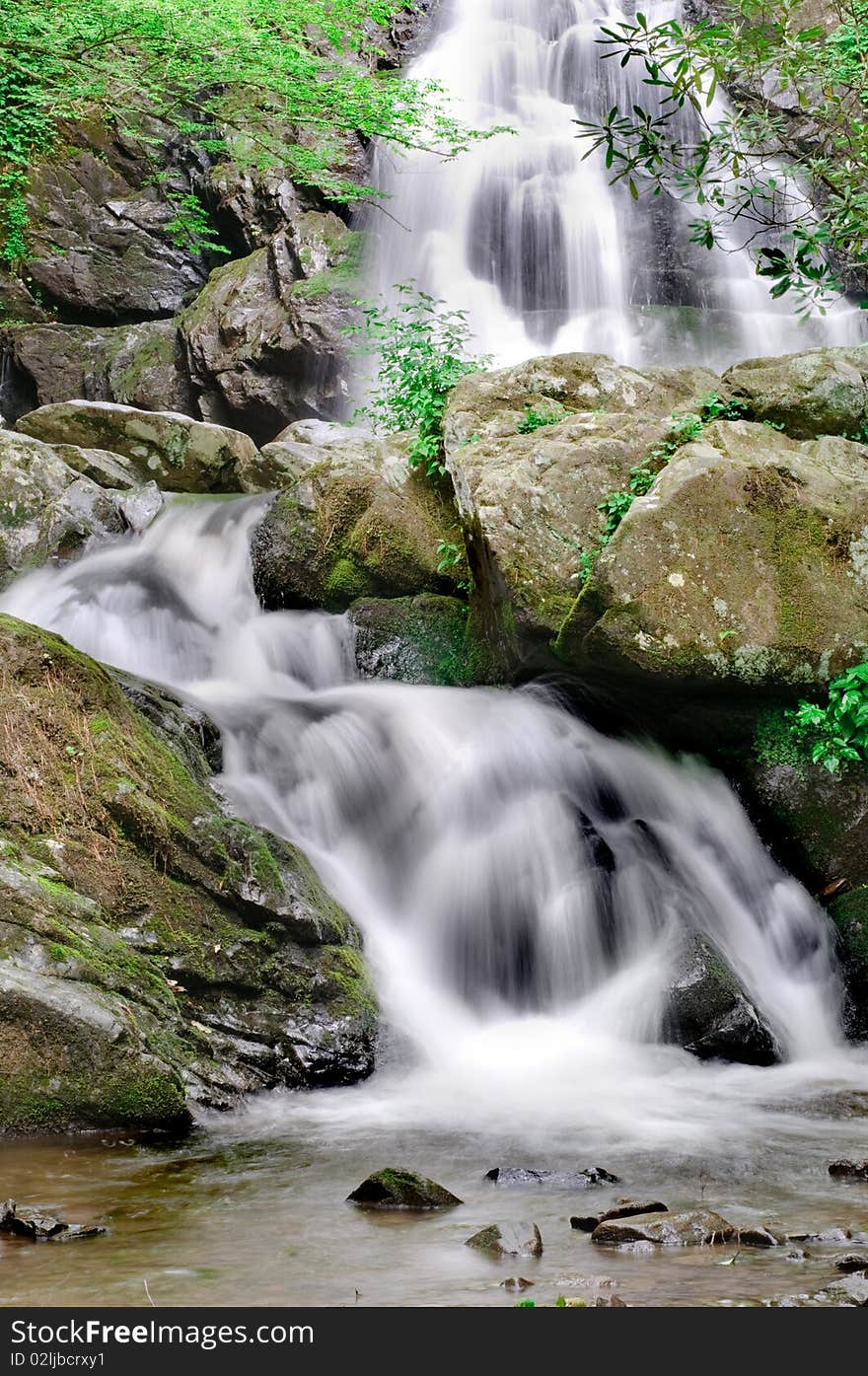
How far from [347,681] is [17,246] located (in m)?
13.0

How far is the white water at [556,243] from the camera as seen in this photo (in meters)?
15.7

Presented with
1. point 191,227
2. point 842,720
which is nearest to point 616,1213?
point 842,720

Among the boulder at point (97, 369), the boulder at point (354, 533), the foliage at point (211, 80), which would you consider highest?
the foliage at point (211, 80)

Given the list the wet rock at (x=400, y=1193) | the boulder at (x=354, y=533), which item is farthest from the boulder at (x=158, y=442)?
the wet rock at (x=400, y=1193)

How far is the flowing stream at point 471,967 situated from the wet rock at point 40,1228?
11 centimetres

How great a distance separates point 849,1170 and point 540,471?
4889 mm

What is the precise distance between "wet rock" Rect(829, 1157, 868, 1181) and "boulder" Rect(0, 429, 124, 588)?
8267 mm

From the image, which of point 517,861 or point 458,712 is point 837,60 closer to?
point 458,712

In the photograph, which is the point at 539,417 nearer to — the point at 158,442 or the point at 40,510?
the point at 40,510

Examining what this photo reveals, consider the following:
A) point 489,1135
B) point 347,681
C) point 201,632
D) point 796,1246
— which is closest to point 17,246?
point 201,632

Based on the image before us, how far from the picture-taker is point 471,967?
6.08 meters

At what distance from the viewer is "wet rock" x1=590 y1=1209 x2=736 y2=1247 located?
9.16 ft

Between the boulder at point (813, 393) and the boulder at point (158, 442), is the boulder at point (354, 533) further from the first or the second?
the boulder at point (158, 442)

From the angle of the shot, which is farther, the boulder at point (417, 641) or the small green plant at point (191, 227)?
the small green plant at point (191, 227)
